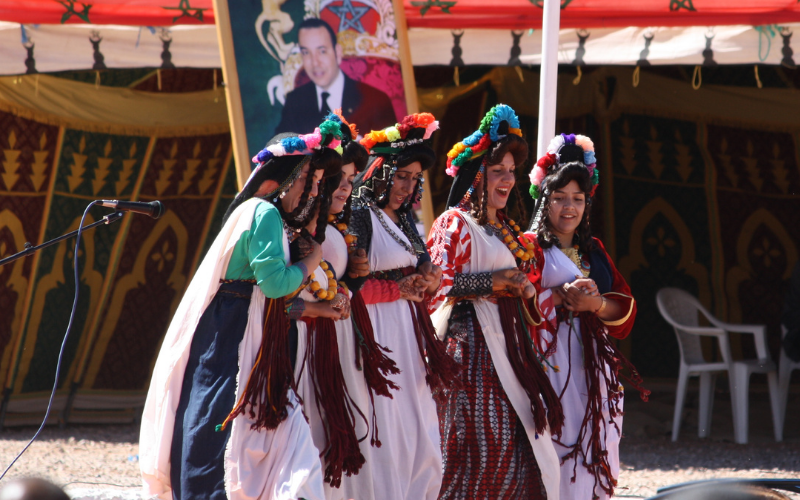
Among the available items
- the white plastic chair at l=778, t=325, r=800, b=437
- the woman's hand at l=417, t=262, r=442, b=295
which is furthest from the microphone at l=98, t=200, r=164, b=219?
the white plastic chair at l=778, t=325, r=800, b=437

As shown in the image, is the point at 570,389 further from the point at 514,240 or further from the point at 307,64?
the point at 307,64

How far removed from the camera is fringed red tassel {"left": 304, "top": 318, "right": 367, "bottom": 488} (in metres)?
3.58

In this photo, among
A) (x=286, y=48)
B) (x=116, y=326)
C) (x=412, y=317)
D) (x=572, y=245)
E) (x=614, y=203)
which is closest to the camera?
(x=412, y=317)

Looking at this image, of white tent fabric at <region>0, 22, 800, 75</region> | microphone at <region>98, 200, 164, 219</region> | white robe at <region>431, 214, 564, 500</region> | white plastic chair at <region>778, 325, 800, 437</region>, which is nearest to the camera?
microphone at <region>98, 200, 164, 219</region>

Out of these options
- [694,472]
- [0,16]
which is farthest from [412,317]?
[0,16]

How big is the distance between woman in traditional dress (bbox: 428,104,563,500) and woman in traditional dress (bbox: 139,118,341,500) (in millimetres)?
969

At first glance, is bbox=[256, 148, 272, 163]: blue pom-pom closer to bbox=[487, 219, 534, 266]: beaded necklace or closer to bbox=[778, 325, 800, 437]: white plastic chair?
bbox=[487, 219, 534, 266]: beaded necklace

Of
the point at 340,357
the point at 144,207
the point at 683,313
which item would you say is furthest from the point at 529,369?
the point at 683,313

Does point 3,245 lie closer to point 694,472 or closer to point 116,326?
point 116,326

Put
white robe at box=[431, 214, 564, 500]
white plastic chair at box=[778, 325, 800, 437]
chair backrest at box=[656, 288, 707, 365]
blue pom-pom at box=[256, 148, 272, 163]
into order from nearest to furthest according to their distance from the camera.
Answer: blue pom-pom at box=[256, 148, 272, 163] → white robe at box=[431, 214, 564, 500] → white plastic chair at box=[778, 325, 800, 437] → chair backrest at box=[656, 288, 707, 365]

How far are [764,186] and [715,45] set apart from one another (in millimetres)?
2322

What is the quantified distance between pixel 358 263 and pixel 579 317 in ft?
3.76

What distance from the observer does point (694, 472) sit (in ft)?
18.5

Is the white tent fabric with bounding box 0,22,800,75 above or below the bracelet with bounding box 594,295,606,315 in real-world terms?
above
